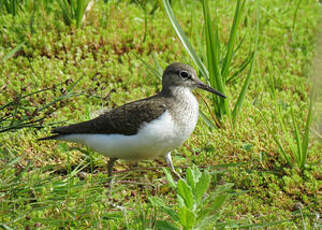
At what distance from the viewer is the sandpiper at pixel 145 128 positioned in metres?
4.08

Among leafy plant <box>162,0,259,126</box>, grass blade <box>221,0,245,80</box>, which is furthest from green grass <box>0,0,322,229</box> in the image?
grass blade <box>221,0,245,80</box>

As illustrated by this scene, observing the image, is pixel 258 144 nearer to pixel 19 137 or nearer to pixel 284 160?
pixel 284 160

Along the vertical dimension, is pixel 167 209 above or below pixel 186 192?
below

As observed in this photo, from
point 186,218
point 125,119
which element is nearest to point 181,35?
point 125,119

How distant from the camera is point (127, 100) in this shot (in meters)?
5.91

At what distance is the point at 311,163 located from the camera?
14.9 feet

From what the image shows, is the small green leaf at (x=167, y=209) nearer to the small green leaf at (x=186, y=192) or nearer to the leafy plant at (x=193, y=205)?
the leafy plant at (x=193, y=205)

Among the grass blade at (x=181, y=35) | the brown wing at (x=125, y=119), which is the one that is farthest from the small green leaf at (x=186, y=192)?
the grass blade at (x=181, y=35)

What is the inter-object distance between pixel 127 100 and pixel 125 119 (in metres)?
1.65

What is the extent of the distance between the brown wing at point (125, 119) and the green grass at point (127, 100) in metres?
0.27

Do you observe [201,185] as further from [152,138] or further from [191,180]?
[152,138]

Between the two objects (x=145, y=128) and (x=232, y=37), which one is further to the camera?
(x=232, y=37)

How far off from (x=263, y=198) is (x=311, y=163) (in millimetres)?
588

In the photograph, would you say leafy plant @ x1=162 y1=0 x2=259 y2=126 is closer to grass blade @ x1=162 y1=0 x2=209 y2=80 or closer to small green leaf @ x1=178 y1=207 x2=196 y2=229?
grass blade @ x1=162 y1=0 x2=209 y2=80
